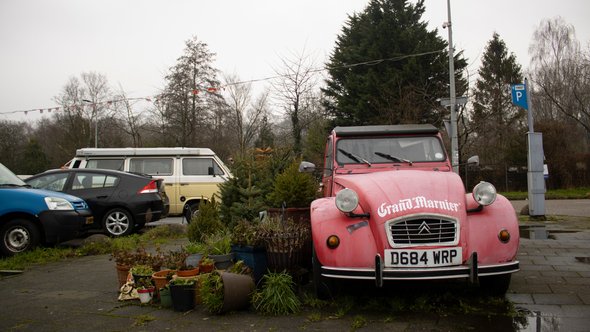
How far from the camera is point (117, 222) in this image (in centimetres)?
1049

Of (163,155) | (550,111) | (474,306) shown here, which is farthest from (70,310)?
(550,111)

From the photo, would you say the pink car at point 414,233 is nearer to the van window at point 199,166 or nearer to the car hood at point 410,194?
the car hood at point 410,194

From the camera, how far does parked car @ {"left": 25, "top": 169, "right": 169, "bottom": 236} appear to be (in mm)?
10438

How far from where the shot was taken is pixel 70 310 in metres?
4.75

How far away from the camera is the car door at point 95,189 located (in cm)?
1039

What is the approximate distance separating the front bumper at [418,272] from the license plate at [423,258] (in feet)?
0.15

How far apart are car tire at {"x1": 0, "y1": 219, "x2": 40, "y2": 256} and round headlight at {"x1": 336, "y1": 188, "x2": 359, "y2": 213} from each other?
6.00 m

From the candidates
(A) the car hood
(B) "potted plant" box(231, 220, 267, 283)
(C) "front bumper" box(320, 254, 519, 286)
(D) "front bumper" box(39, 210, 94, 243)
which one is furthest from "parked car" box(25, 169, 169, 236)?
(C) "front bumper" box(320, 254, 519, 286)

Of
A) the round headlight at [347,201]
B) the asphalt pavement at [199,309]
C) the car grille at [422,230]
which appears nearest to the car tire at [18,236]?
the asphalt pavement at [199,309]

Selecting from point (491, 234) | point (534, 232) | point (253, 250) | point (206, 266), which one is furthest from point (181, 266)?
point (534, 232)

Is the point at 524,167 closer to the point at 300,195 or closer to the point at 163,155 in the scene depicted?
the point at 163,155

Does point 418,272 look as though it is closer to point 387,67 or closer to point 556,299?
point 556,299

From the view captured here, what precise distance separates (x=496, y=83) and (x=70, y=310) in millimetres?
40210

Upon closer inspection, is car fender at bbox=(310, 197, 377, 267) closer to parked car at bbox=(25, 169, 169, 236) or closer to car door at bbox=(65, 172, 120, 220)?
parked car at bbox=(25, 169, 169, 236)
